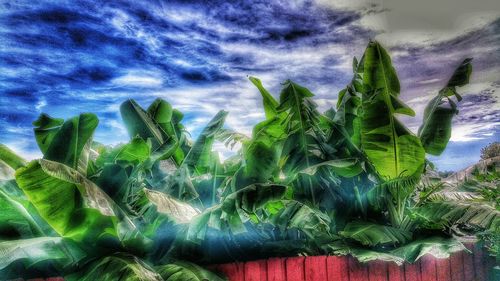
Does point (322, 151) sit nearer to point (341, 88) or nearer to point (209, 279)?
point (341, 88)

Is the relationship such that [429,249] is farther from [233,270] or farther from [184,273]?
[184,273]

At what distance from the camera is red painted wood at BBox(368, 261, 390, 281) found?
200 cm

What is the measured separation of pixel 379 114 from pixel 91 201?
136 centimetres

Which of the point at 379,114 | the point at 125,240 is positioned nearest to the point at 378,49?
the point at 379,114

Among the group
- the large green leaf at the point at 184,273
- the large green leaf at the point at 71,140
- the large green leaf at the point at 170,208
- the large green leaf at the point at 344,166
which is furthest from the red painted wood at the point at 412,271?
the large green leaf at the point at 71,140

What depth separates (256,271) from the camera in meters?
1.88

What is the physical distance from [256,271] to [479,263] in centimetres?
125

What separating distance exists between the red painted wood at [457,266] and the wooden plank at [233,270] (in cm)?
110

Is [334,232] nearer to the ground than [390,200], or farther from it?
nearer to the ground

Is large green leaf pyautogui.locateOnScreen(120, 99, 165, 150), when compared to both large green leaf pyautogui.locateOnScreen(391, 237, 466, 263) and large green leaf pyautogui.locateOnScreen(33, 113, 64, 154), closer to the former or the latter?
large green leaf pyautogui.locateOnScreen(33, 113, 64, 154)

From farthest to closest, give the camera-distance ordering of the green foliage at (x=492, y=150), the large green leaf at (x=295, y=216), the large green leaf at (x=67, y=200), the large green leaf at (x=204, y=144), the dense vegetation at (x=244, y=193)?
the green foliage at (x=492, y=150) < the large green leaf at (x=204, y=144) < the large green leaf at (x=295, y=216) < the dense vegetation at (x=244, y=193) < the large green leaf at (x=67, y=200)

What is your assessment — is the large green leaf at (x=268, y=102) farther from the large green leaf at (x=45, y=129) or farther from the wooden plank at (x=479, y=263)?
the wooden plank at (x=479, y=263)

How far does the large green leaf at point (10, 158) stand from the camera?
5.90 feet

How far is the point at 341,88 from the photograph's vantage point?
A: 100 inches
